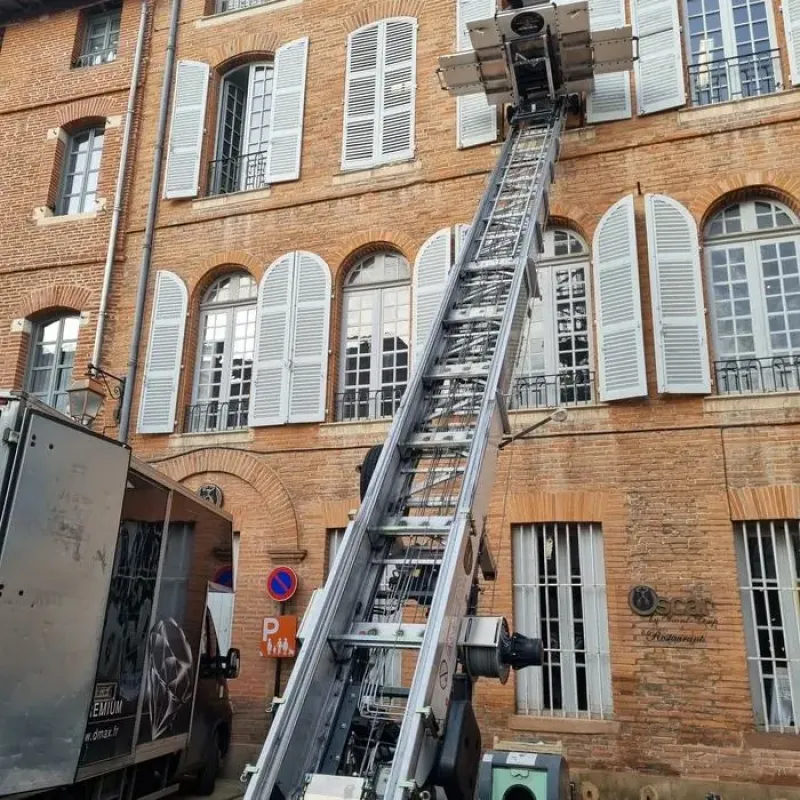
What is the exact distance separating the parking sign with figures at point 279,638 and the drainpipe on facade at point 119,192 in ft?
15.6

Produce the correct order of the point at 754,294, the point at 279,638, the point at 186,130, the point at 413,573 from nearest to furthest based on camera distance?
the point at 413,573, the point at 754,294, the point at 279,638, the point at 186,130

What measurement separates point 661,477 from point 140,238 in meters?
8.43

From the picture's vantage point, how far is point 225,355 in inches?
466

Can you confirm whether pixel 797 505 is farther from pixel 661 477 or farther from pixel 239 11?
pixel 239 11

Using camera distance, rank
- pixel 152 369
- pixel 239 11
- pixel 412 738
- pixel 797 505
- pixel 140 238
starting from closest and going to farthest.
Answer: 1. pixel 412 738
2. pixel 797 505
3. pixel 152 369
4. pixel 140 238
5. pixel 239 11

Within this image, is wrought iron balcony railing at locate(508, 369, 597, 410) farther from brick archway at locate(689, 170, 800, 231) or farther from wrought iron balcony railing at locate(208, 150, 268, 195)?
wrought iron balcony railing at locate(208, 150, 268, 195)

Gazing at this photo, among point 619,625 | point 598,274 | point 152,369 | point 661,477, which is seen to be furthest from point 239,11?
point 619,625

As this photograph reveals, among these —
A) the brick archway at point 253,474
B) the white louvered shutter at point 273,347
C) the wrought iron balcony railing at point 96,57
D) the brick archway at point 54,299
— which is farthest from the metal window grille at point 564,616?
the wrought iron balcony railing at point 96,57

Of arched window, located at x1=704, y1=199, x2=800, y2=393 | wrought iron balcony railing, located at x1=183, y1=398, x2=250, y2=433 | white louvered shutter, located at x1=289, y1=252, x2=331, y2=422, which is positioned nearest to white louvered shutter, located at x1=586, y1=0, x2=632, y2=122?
arched window, located at x1=704, y1=199, x2=800, y2=393

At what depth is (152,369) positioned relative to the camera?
38.3ft

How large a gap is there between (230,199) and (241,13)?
3.51m

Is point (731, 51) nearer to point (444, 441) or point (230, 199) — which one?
point (230, 199)

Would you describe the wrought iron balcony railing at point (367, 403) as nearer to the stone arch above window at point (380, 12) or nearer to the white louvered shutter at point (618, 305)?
the white louvered shutter at point (618, 305)

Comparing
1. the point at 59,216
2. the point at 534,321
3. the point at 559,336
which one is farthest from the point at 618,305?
the point at 59,216
